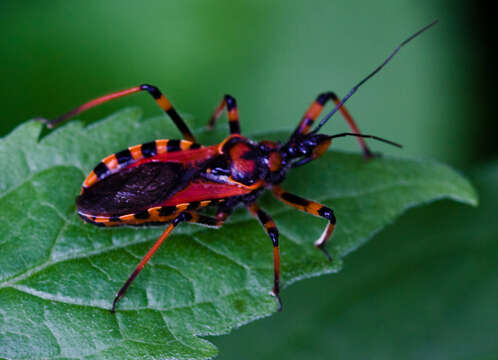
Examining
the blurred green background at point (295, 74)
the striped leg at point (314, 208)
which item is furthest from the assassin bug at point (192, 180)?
the blurred green background at point (295, 74)

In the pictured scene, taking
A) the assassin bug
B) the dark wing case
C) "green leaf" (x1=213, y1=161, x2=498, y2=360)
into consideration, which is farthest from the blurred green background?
the dark wing case

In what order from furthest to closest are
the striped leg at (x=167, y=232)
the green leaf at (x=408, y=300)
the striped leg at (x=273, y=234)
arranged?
the green leaf at (x=408, y=300)
the striped leg at (x=273, y=234)
the striped leg at (x=167, y=232)

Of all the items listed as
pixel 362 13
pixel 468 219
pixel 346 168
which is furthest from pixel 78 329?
pixel 362 13

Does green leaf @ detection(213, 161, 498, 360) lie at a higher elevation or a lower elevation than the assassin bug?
lower

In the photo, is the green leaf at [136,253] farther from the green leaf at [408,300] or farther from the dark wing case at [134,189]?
the green leaf at [408,300]

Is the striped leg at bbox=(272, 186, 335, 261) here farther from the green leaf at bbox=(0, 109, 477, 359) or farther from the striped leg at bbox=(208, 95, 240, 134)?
the striped leg at bbox=(208, 95, 240, 134)

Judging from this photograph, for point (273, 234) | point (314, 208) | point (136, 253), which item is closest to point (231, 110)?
point (314, 208)

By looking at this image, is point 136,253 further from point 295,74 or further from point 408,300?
point 295,74

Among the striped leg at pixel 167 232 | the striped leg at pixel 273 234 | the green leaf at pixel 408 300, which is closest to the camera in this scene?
the striped leg at pixel 167 232
